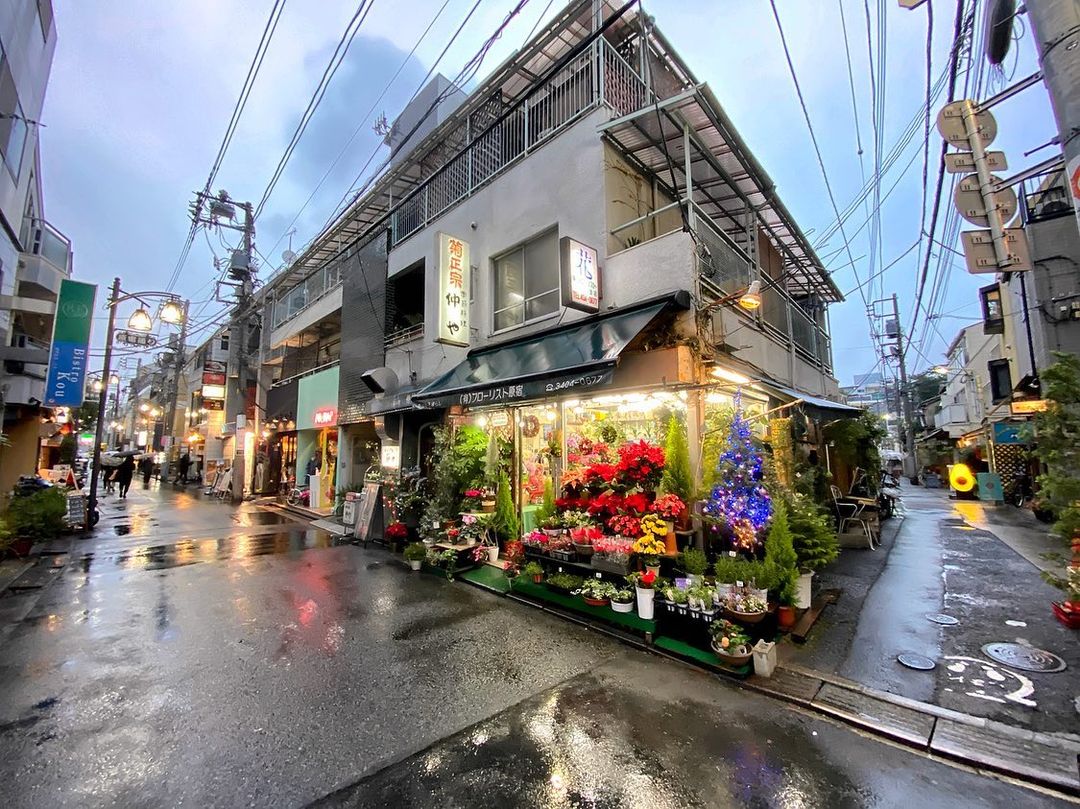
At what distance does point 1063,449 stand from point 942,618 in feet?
8.08

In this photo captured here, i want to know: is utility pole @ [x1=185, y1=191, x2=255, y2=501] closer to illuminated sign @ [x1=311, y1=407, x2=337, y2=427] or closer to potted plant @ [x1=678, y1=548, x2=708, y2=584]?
illuminated sign @ [x1=311, y1=407, x2=337, y2=427]

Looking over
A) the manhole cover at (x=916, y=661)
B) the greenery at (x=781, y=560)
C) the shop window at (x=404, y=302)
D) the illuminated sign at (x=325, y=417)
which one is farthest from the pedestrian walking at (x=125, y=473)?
the manhole cover at (x=916, y=661)

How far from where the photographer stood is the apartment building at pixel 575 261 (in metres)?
7.03

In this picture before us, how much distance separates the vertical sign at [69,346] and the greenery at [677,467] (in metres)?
14.0

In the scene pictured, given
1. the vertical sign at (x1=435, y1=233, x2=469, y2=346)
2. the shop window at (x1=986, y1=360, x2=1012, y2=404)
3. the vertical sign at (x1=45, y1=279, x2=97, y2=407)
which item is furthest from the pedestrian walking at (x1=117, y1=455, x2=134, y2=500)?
the shop window at (x1=986, y1=360, x2=1012, y2=404)

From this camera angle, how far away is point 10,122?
32.9 ft

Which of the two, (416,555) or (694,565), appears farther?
(416,555)

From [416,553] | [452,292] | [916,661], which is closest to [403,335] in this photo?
[452,292]

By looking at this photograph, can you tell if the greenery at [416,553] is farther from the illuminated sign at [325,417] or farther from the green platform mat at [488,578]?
the illuminated sign at [325,417]

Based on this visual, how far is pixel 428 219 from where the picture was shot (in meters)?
12.5

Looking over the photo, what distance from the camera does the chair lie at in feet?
32.8

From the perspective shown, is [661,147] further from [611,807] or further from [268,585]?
[268,585]

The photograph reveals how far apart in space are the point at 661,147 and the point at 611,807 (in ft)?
30.8

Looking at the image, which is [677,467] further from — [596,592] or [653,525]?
[596,592]
